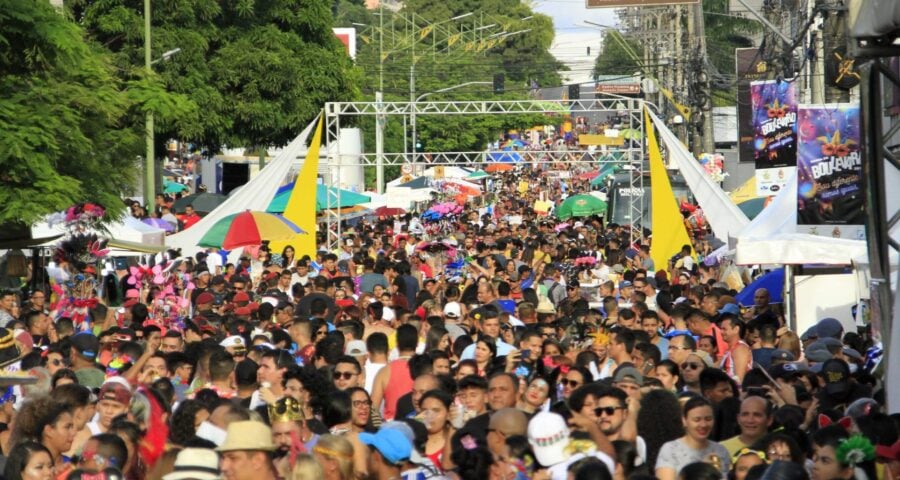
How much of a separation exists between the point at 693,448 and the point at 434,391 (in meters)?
1.40

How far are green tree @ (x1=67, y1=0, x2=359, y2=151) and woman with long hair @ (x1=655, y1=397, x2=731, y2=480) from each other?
30.2 metres

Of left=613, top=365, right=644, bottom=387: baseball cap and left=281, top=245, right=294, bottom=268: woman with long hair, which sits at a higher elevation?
left=281, top=245, right=294, bottom=268: woman with long hair

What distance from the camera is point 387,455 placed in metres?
7.62

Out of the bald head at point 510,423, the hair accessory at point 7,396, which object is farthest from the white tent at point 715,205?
the bald head at point 510,423

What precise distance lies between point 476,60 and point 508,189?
96.1ft

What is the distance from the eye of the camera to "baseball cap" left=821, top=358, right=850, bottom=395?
429 inches

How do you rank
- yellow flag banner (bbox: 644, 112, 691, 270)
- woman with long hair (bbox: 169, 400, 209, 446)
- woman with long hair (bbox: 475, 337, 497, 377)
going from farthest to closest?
yellow flag banner (bbox: 644, 112, 691, 270)
woman with long hair (bbox: 475, 337, 497, 377)
woman with long hair (bbox: 169, 400, 209, 446)

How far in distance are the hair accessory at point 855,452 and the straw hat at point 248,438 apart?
2.61 m

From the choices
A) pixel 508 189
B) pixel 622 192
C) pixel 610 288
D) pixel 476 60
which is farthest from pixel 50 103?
pixel 476 60

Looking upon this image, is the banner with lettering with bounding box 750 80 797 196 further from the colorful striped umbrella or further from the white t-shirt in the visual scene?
the white t-shirt

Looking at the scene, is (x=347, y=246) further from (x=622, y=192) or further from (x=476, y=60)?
(x=476, y=60)

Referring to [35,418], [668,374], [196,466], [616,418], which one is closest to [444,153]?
[668,374]

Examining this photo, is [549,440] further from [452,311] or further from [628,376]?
[452,311]

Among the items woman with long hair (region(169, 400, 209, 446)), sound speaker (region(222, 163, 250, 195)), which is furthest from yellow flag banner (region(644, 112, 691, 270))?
sound speaker (region(222, 163, 250, 195))
